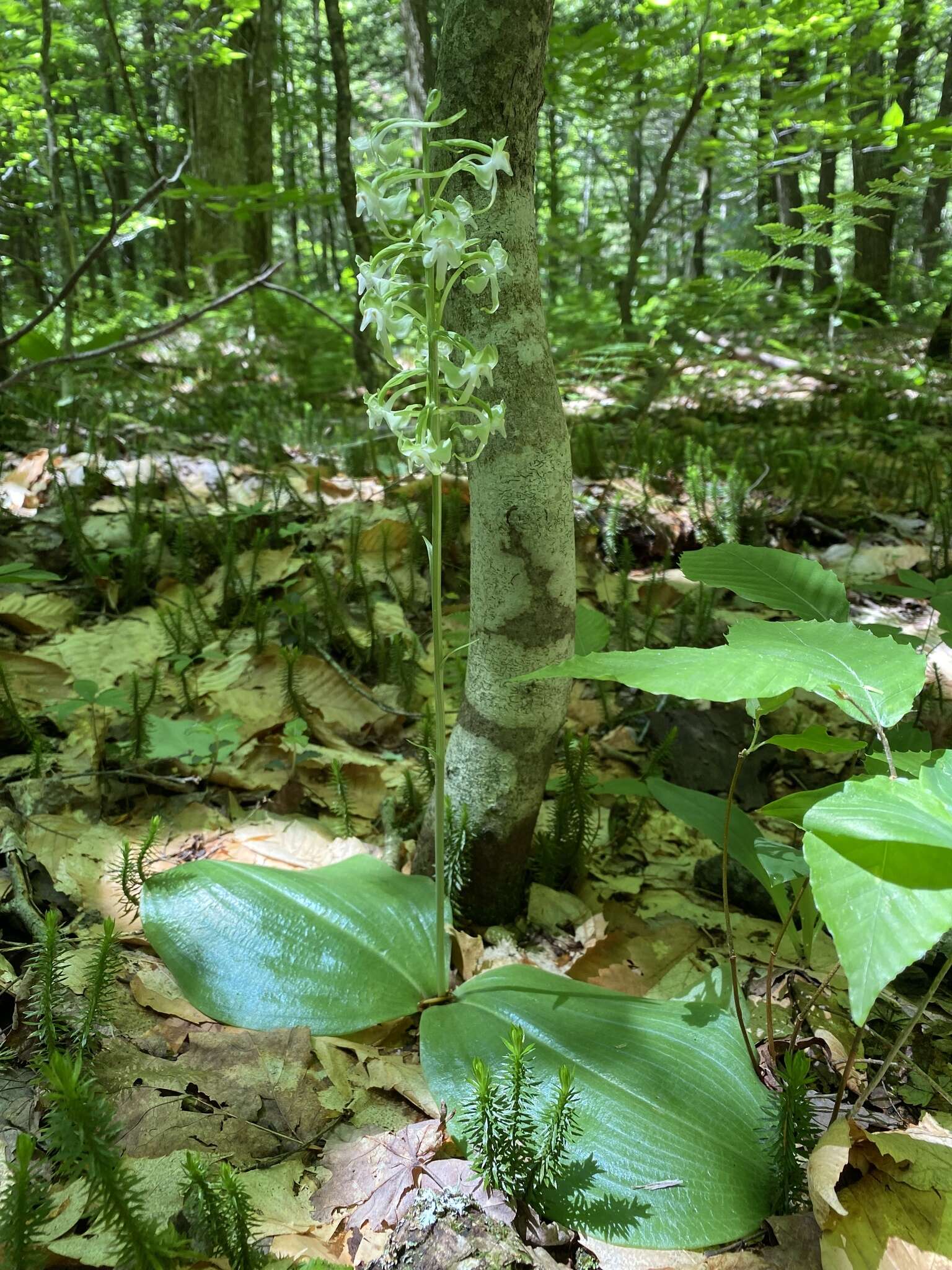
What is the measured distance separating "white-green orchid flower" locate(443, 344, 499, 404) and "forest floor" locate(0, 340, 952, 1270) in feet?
3.18

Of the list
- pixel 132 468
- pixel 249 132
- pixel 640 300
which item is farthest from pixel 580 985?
pixel 249 132

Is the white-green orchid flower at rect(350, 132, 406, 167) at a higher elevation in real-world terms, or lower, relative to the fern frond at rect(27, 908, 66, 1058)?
higher

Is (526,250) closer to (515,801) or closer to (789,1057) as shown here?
(515,801)

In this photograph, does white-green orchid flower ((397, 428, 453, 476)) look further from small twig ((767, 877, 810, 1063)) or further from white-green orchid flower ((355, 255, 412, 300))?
small twig ((767, 877, 810, 1063))

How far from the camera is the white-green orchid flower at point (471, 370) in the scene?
132cm

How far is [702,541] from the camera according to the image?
3.36m

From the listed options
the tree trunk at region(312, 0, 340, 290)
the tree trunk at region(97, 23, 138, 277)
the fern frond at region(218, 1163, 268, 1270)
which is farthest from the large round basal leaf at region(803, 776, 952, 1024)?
the tree trunk at region(97, 23, 138, 277)

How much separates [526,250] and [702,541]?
2.01 metres

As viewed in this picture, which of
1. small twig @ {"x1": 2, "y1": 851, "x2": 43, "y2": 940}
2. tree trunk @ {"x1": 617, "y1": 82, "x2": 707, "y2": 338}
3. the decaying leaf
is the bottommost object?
the decaying leaf

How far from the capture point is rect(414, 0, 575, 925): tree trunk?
147cm

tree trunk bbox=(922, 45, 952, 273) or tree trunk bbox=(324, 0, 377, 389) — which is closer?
tree trunk bbox=(324, 0, 377, 389)

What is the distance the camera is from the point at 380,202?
4.18 feet

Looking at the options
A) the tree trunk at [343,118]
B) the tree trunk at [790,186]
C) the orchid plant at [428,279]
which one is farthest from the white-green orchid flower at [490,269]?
the tree trunk at [790,186]

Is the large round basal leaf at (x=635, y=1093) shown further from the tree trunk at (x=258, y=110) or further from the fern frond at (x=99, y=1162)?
the tree trunk at (x=258, y=110)
